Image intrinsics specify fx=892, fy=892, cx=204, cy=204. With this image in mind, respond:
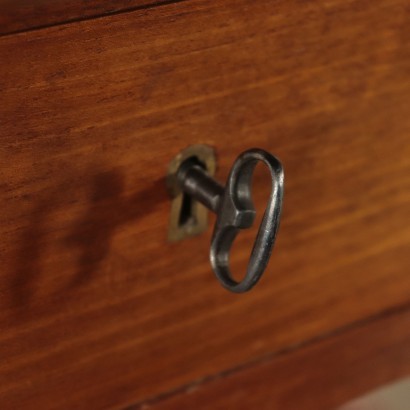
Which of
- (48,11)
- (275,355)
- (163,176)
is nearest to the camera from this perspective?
(48,11)

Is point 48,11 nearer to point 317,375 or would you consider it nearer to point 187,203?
point 187,203

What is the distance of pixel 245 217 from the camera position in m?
0.47

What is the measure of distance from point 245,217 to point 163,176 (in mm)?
63

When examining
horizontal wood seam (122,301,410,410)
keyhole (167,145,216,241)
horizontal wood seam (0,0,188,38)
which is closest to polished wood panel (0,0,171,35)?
horizontal wood seam (0,0,188,38)

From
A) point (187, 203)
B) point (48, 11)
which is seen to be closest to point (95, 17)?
point (48, 11)

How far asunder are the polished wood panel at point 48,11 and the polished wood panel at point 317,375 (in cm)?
30

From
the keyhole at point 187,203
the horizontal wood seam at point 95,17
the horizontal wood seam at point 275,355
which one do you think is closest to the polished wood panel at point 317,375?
the horizontal wood seam at point 275,355


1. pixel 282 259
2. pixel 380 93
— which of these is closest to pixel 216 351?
pixel 282 259

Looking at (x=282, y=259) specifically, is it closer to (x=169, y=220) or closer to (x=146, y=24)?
(x=169, y=220)

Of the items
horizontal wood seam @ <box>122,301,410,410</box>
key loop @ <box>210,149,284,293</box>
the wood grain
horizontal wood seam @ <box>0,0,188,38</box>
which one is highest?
horizontal wood seam @ <box>0,0,188,38</box>

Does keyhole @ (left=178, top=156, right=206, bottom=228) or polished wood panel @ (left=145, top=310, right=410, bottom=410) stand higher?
keyhole @ (left=178, top=156, right=206, bottom=228)

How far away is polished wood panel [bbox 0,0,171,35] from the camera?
39cm

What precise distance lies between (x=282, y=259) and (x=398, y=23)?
0.18 m

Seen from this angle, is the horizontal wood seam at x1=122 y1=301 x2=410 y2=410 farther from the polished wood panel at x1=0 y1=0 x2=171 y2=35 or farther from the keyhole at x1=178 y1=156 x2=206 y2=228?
the polished wood panel at x1=0 y1=0 x2=171 y2=35
